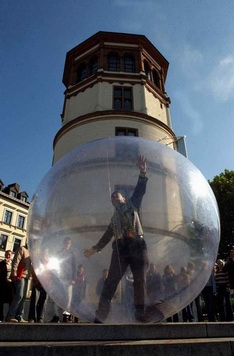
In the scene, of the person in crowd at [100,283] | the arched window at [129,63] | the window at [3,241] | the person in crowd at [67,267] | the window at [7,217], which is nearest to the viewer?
the person in crowd at [100,283]

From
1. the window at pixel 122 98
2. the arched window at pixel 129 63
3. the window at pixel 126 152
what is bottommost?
the window at pixel 126 152

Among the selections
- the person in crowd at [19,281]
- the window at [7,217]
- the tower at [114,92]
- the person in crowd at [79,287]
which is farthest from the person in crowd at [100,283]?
the window at [7,217]

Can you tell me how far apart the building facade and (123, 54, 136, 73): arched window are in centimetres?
2505

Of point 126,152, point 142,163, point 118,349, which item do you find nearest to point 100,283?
point 118,349

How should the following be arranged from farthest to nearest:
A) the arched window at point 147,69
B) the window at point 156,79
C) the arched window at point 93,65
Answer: the window at point 156,79 → the arched window at point 147,69 → the arched window at point 93,65

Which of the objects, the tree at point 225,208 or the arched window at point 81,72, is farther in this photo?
the tree at point 225,208

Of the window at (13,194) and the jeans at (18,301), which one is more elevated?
the window at (13,194)

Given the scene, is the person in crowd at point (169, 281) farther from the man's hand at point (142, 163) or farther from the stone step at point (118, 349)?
the man's hand at point (142, 163)

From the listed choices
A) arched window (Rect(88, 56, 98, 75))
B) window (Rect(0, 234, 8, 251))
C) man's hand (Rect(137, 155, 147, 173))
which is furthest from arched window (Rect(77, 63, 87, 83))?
window (Rect(0, 234, 8, 251))

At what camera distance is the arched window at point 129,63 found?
20.0m

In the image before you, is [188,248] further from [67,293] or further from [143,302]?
[67,293]

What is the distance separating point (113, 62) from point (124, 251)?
790 inches

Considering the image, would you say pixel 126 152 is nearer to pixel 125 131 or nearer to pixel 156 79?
pixel 125 131

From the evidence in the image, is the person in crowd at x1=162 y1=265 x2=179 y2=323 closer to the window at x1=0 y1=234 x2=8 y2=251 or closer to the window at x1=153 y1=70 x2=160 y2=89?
→ the window at x1=153 y1=70 x2=160 y2=89
